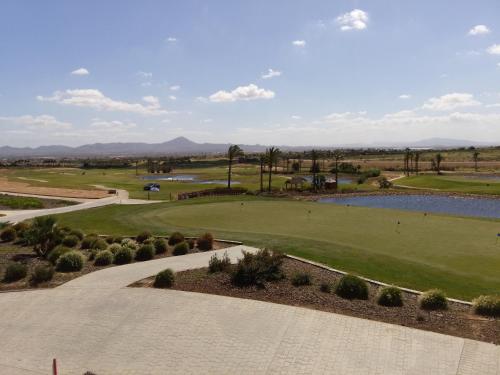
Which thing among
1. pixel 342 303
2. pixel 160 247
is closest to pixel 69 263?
pixel 160 247

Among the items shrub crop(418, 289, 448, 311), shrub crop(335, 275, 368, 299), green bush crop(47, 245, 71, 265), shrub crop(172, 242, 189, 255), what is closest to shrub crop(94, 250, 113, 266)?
green bush crop(47, 245, 71, 265)

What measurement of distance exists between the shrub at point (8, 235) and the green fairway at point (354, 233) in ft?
16.5

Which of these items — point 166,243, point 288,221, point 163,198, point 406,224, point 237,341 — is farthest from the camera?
point 163,198

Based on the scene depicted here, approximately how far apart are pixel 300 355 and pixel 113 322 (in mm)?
6155

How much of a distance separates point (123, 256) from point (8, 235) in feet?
39.7

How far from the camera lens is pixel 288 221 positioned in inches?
1275

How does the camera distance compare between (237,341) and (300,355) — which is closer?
(300,355)

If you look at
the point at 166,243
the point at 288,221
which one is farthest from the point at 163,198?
the point at 166,243

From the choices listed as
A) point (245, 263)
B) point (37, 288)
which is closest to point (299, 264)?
point (245, 263)

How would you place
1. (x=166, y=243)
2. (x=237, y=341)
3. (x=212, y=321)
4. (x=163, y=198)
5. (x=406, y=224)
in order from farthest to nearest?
(x=163, y=198)
(x=406, y=224)
(x=166, y=243)
(x=212, y=321)
(x=237, y=341)

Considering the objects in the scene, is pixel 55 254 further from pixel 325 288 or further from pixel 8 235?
pixel 325 288

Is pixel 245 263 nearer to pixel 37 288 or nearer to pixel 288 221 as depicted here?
pixel 37 288

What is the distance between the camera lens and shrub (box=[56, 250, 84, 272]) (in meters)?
20.2

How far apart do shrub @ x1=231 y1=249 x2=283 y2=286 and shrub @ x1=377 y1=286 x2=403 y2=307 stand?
14.0 ft
